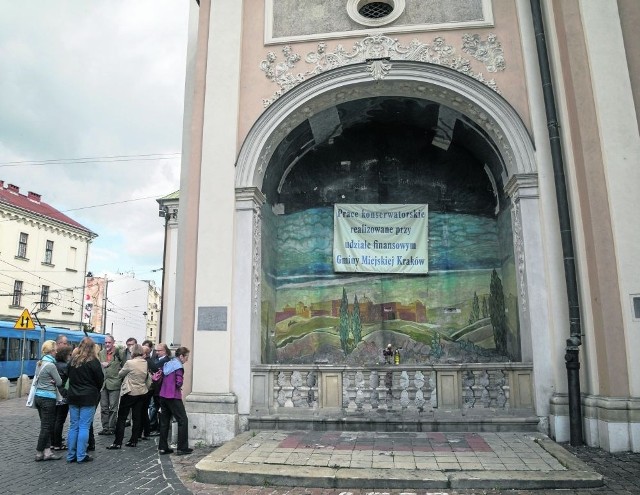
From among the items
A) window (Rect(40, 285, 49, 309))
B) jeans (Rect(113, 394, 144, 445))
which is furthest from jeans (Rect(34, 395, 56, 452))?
window (Rect(40, 285, 49, 309))

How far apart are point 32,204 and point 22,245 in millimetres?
3978

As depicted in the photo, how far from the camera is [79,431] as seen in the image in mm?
7289

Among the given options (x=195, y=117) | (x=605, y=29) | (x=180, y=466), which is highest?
(x=605, y=29)

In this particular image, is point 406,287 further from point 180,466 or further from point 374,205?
point 180,466

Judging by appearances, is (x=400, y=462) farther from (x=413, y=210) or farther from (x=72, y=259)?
(x=72, y=259)

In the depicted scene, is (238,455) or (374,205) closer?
(238,455)

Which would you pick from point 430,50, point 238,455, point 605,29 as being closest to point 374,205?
point 430,50

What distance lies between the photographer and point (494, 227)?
1134 cm

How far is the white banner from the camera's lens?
37.7 feet

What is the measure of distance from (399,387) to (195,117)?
609 cm

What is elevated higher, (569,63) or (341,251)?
(569,63)

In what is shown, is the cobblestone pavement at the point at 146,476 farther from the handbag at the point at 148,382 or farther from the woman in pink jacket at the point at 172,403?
the handbag at the point at 148,382

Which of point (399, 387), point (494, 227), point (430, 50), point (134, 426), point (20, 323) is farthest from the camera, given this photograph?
point (20, 323)

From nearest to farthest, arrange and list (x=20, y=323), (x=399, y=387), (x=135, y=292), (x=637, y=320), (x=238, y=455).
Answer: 1. (x=238, y=455)
2. (x=637, y=320)
3. (x=399, y=387)
4. (x=20, y=323)
5. (x=135, y=292)
